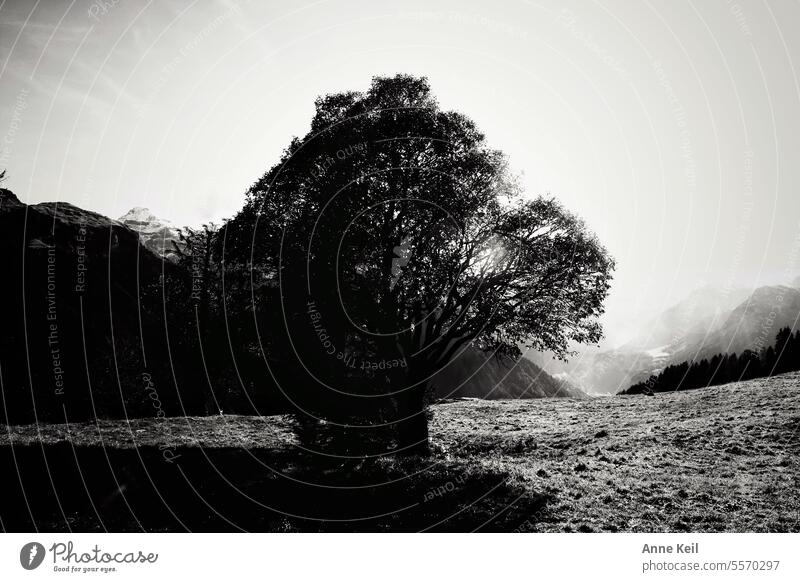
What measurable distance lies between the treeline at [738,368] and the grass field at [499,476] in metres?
24.2

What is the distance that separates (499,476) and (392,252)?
9.77m

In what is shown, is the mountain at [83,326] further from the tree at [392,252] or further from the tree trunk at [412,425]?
the tree trunk at [412,425]

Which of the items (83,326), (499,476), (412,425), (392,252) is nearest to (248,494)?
(412,425)

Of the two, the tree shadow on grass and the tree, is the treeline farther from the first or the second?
the tree shadow on grass

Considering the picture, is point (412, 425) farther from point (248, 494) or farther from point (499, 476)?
point (248, 494)

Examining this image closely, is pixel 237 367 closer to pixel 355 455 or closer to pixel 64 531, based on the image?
pixel 355 455

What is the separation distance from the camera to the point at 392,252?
62.1 feet

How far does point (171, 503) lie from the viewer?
12.8 meters

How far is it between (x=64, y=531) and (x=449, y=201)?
16.1 meters
